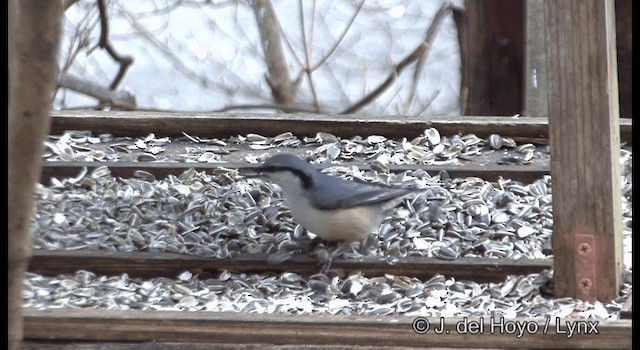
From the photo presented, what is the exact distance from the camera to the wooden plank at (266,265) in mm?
2604

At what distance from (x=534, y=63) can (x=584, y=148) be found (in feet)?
6.47

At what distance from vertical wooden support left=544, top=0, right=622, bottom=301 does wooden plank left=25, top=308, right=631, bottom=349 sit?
0.40m

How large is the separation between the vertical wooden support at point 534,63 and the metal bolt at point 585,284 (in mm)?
1923

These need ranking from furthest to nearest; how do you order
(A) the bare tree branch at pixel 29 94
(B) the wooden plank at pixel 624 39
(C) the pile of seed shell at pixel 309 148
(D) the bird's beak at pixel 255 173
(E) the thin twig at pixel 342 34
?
(E) the thin twig at pixel 342 34 → (B) the wooden plank at pixel 624 39 → (C) the pile of seed shell at pixel 309 148 → (D) the bird's beak at pixel 255 173 → (A) the bare tree branch at pixel 29 94

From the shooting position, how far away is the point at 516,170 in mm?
3148

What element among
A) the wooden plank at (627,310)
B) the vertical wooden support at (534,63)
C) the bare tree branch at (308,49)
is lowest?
the wooden plank at (627,310)

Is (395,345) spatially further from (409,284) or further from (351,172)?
(351,172)

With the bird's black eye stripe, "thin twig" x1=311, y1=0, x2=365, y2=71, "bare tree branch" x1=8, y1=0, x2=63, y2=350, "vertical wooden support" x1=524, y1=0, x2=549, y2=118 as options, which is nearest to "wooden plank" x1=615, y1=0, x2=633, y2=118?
"vertical wooden support" x1=524, y1=0, x2=549, y2=118

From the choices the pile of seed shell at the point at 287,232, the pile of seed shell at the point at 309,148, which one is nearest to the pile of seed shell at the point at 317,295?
the pile of seed shell at the point at 287,232

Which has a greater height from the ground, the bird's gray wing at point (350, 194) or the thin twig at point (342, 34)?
the thin twig at point (342, 34)

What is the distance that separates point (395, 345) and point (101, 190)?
1.13 m

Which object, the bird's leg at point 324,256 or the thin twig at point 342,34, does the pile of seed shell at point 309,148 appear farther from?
the thin twig at point 342,34

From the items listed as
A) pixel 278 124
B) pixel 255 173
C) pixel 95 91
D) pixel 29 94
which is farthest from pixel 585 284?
pixel 95 91
